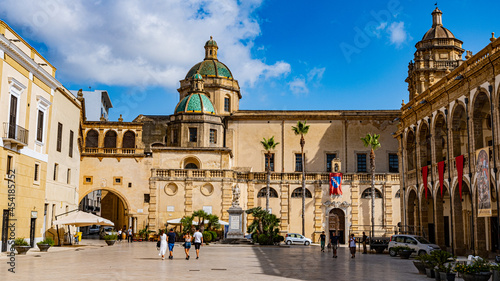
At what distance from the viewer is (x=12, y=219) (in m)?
29.0

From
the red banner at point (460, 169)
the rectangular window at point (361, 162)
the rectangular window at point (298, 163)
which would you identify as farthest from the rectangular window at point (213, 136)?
the red banner at point (460, 169)

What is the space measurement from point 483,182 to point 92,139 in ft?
132

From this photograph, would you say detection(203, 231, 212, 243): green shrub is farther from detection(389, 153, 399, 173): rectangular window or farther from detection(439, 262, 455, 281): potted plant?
detection(439, 262, 455, 281): potted plant

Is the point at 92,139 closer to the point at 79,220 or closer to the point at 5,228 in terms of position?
the point at 79,220

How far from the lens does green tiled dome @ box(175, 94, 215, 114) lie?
61000mm

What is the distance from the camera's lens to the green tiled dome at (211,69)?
6781 cm

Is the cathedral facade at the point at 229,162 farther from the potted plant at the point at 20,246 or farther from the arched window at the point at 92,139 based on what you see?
the potted plant at the point at 20,246

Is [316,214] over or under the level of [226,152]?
under

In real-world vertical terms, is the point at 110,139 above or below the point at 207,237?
above

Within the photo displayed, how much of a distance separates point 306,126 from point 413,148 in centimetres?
2044

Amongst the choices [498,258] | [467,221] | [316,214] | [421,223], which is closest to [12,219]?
[498,258]

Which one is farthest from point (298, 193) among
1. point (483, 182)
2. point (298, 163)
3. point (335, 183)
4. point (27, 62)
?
point (27, 62)

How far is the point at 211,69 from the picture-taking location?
68.1m

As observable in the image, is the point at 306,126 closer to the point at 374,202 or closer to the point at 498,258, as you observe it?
the point at 374,202
